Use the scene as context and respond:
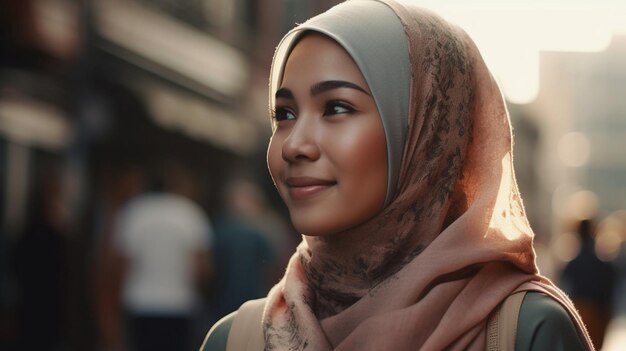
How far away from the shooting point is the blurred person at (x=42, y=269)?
9445mm

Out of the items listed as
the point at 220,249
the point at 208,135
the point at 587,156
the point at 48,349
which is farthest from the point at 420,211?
the point at 587,156

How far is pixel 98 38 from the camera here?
14.7m

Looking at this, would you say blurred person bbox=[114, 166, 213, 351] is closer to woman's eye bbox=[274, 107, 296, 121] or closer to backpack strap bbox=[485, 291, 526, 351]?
woman's eye bbox=[274, 107, 296, 121]

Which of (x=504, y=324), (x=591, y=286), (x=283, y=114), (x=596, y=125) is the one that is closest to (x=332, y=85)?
(x=283, y=114)

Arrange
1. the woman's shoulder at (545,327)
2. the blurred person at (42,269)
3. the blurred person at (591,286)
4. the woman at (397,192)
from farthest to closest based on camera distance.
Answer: the blurred person at (591,286) < the blurred person at (42,269) < the woman at (397,192) < the woman's shoulder at (545,327)

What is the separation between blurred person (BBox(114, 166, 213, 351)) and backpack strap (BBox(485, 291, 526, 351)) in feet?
18.1

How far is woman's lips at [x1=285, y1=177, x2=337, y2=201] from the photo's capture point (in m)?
2.52

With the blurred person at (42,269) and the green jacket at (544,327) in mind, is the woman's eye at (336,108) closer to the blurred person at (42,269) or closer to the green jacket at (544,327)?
the green jacket at (544,327)

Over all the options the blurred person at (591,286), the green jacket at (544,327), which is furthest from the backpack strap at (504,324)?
the blurred person at (591,286)

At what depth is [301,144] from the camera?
8.29ft

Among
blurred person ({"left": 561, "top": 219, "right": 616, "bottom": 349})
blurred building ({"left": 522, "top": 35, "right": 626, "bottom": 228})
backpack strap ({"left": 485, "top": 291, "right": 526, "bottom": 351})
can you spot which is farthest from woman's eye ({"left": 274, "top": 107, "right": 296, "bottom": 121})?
blurred building ({"left": 522, "top": 35, "right": 626, "bottom": 228})

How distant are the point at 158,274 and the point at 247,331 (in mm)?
5205

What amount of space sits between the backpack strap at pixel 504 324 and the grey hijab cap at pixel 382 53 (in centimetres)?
30

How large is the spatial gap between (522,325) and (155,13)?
15.4 m
